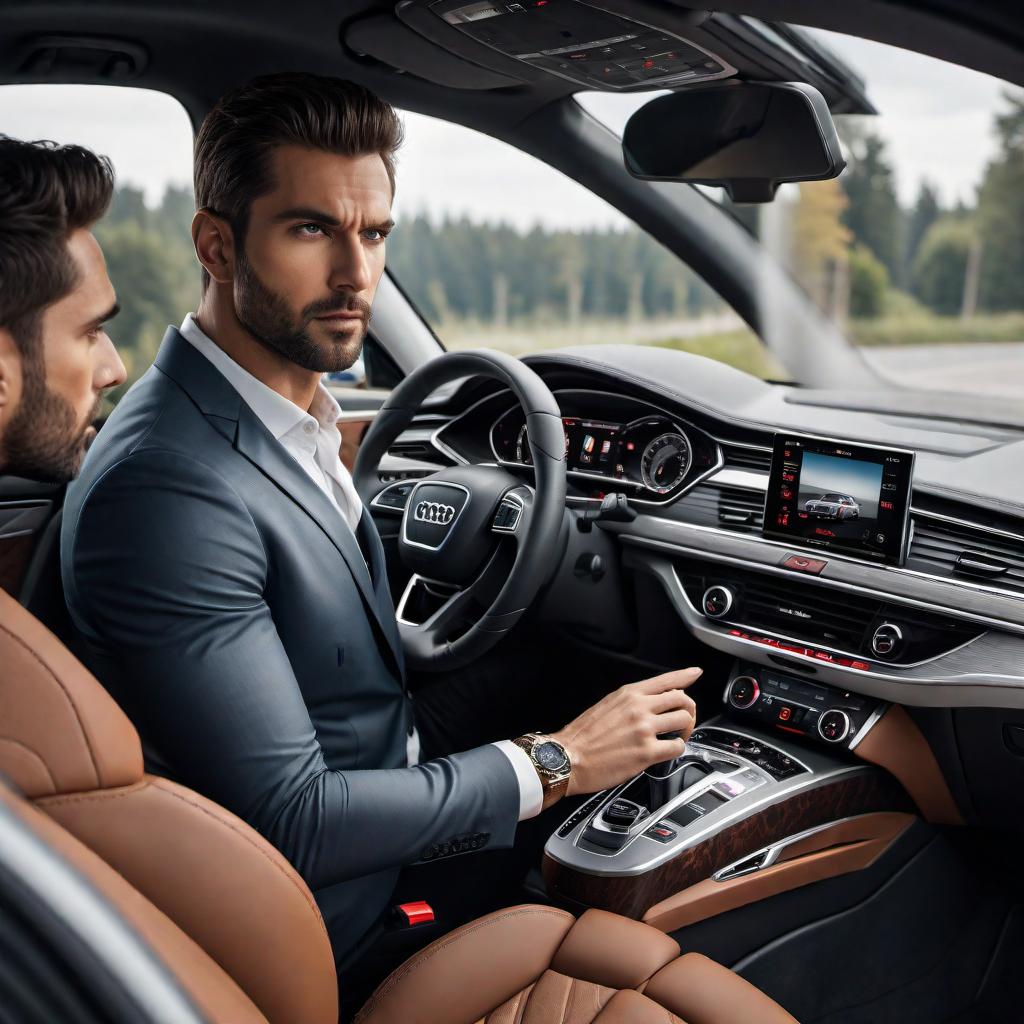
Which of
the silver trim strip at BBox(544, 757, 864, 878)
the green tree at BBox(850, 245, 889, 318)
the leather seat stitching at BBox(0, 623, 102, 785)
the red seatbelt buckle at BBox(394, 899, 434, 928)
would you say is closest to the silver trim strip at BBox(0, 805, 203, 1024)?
the leather seat stitching at BBox(0, 623, 102, 785)

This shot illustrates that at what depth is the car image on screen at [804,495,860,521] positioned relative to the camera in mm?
1917

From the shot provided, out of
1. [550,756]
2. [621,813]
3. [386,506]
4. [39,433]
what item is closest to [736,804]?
[621,813]

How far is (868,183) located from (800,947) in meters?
25.4

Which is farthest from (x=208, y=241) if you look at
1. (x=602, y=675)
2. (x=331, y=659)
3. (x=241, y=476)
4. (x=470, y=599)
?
(x=602, y=675)

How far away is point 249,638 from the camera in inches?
49.8

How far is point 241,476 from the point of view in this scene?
4.55 ft

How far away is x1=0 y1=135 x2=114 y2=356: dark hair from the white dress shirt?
38 cm

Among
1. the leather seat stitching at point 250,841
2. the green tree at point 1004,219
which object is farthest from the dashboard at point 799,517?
the green tree at point 1004,219

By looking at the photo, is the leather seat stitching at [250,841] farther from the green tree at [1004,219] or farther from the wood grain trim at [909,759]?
the green tree at [1004,219]

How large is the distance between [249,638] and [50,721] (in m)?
0.38

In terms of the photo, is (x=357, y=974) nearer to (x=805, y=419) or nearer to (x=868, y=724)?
(x=868, y=724)

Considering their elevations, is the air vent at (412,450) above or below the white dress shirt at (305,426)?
below

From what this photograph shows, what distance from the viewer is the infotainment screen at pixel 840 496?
1850mm

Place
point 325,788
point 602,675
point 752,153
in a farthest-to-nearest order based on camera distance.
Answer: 1. point 602,675
2. point 752,153
3. point 325,788
